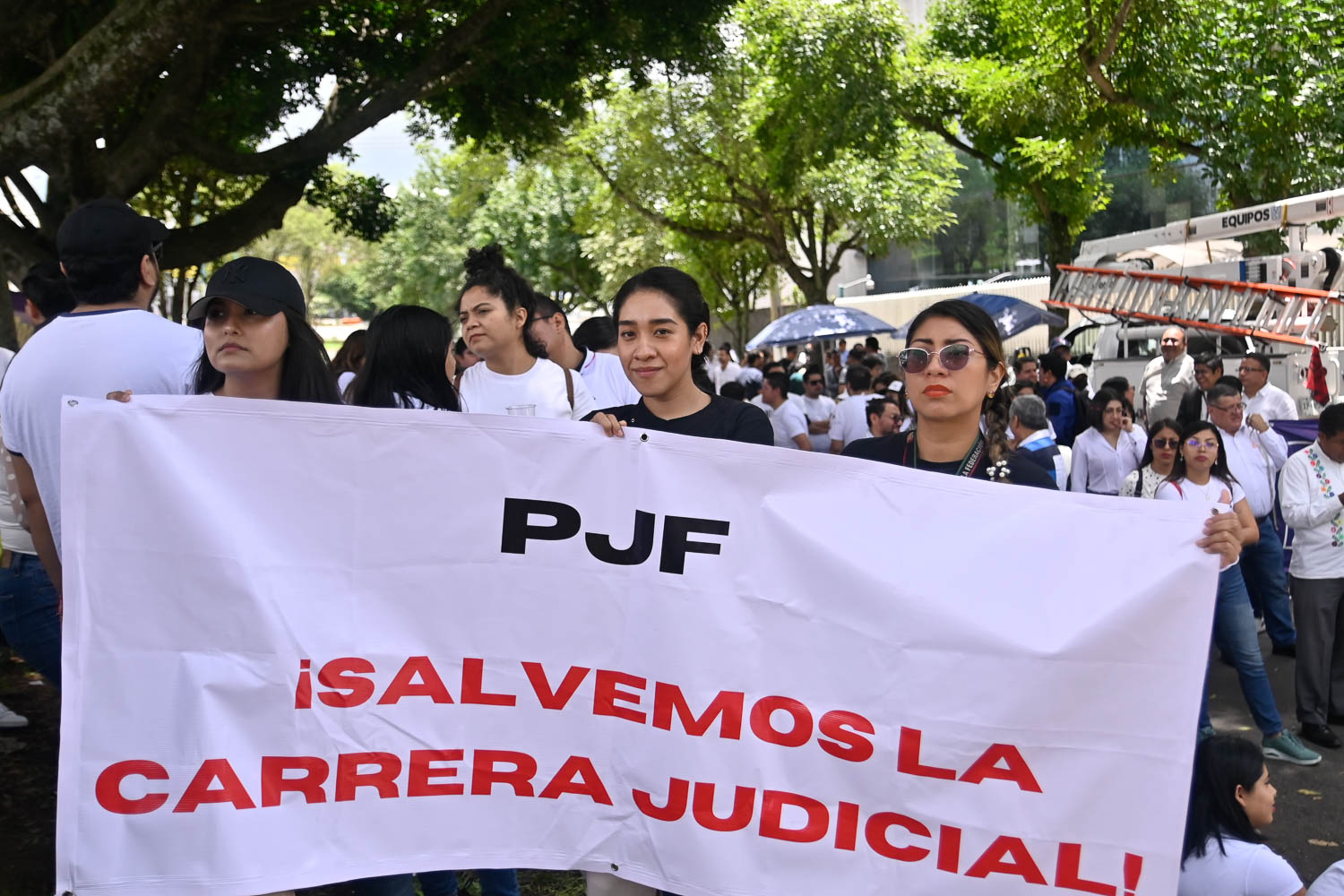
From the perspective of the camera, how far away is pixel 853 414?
36.0 ft

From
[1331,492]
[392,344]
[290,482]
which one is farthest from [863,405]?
[290,482]

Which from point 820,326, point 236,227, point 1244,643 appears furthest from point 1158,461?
point 820,326

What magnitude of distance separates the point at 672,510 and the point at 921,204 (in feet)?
95.2

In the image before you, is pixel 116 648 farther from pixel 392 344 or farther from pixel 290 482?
pixel 392 344

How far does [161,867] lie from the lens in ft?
10.0

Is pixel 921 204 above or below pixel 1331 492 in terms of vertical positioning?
above

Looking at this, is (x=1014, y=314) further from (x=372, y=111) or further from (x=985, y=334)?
(x=985, y=334)

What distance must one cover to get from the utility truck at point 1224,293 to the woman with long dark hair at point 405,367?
10748mm

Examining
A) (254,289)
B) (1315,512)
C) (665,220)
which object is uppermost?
(665,220)

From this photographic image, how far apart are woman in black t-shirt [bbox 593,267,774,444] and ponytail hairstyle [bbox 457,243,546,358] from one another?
978 mm

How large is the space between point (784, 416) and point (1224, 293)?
5.83m

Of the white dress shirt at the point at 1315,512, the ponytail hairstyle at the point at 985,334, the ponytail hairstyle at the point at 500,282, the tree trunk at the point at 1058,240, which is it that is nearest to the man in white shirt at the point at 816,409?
the white dress shirt at the point at 1315,512

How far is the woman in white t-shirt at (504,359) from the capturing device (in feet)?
14.8

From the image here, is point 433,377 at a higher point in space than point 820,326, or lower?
lower
